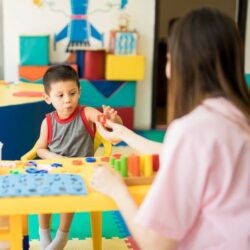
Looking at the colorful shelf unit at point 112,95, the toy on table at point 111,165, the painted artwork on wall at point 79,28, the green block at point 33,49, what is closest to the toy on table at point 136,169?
the toy on table at point 111,165

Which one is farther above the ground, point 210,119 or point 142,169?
point 210,119

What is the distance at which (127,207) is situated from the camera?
1.08m

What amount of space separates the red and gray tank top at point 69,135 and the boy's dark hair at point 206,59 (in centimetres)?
112

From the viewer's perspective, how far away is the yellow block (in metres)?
4.65

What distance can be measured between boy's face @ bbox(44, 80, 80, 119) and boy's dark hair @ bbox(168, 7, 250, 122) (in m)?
1.07

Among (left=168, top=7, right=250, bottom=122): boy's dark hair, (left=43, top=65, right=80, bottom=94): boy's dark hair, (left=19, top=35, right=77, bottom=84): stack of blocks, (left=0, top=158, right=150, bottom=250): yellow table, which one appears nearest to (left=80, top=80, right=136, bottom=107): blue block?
(left=19, top=35, right=77, bottom=84): stack of blocks

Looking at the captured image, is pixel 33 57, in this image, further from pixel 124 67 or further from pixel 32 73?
pixel 124 67

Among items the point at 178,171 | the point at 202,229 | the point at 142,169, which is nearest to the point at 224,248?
the point at 202,229

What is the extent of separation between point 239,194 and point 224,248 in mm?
121

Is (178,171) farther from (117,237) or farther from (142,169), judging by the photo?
(117,237)

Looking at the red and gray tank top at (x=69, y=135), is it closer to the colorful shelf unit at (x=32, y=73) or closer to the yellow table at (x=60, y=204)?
the yellow table at (x=60, y=204)

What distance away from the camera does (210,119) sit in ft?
3.14

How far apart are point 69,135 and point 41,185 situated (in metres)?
0.84

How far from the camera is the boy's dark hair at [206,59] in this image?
3.20ft
